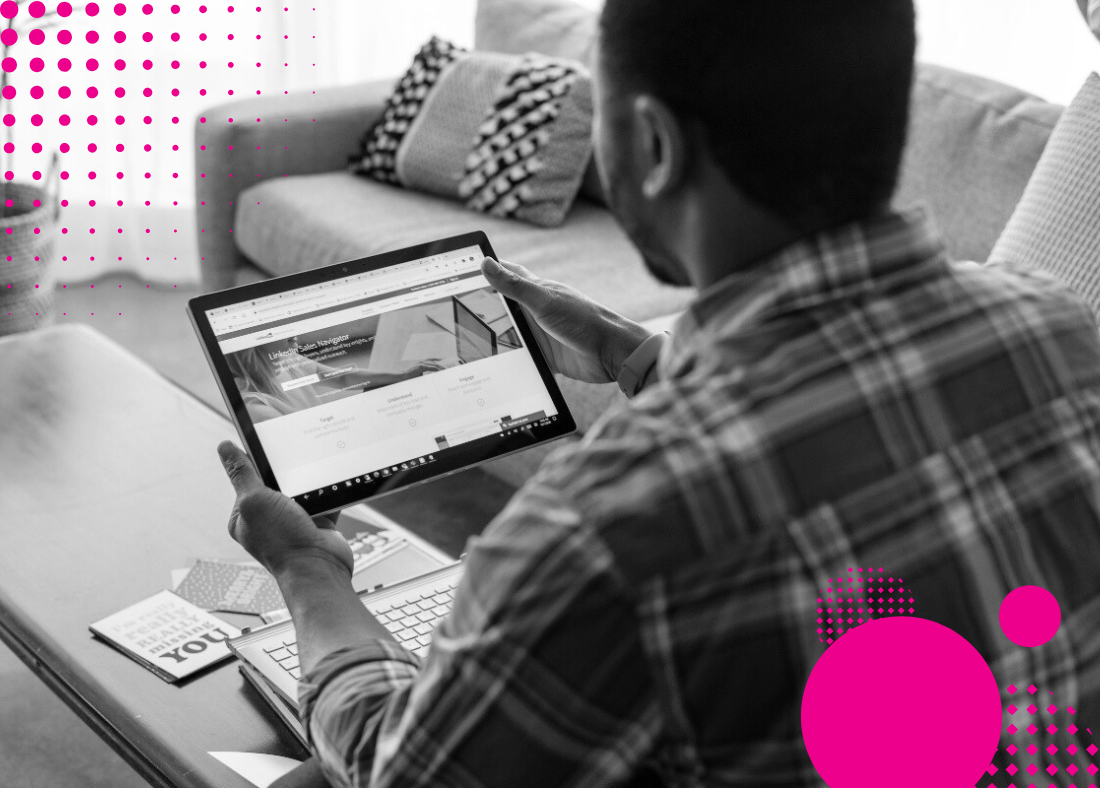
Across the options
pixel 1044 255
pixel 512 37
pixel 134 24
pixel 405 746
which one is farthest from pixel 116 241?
pixel 405 746

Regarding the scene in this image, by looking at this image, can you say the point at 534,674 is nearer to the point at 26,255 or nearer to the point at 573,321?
the point at 573,321

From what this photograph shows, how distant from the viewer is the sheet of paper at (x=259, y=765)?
1014 mm

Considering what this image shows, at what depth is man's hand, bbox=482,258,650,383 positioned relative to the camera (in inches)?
50.1

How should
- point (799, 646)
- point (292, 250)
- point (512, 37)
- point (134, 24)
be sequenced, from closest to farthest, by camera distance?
point (799, 646), point (292, 250), point (512, 37), point (134, 24)

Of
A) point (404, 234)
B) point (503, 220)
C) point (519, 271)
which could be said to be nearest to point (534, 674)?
point (519, 271)

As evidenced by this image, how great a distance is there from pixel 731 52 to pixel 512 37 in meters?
2.45

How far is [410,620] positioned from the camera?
1195mm

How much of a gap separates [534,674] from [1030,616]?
28cm

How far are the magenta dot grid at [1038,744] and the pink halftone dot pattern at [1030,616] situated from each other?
3 cm

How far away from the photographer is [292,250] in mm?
2645

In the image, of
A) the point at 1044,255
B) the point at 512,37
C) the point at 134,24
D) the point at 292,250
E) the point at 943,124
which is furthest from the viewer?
the point at 134,24

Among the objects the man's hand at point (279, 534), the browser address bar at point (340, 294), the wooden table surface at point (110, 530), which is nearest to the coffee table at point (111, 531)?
the wooden table surface at point (110, 530)

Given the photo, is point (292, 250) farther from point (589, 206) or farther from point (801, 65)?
point (801, 65)

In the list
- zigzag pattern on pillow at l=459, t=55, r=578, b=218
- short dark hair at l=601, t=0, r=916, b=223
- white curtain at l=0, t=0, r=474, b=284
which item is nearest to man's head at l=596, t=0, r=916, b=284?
short dark hair at l=601, t=0, r=916, b=223
